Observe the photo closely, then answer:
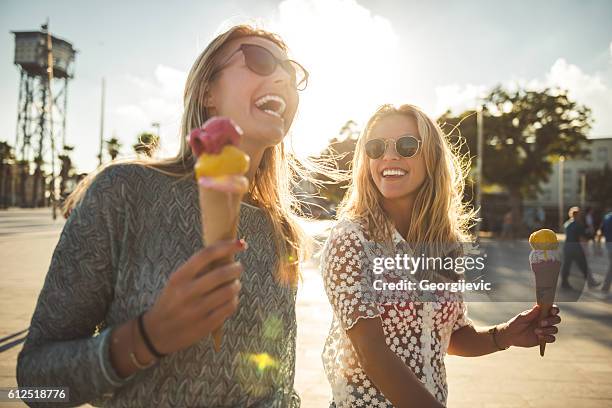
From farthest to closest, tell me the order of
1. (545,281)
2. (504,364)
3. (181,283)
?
(504,364), (545,281), (181,283)

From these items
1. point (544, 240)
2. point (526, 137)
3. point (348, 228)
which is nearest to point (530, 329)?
point (544, 240)

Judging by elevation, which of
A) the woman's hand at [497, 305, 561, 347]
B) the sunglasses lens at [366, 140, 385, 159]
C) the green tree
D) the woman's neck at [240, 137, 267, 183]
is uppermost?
the green tree

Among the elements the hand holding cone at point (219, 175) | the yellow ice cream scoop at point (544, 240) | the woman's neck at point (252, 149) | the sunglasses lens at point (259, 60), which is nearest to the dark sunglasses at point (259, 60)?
the sunglasses lens at point (259, 60)

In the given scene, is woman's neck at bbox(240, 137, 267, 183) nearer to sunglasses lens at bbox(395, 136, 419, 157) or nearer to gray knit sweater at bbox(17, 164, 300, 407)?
gray knit sweater at bbox(17, 164, 300, 407)

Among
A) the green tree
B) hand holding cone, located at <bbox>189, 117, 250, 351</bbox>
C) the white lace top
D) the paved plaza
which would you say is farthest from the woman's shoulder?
the green tree

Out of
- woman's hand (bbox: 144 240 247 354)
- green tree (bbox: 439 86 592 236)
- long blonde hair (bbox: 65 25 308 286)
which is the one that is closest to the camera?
woman's hand (bbox: 144 240 247 354)

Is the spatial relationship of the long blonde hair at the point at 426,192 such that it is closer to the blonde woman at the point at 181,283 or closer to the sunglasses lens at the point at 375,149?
the sunglasses lens at the point at 375,149

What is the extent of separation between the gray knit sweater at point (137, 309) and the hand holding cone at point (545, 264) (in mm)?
1012

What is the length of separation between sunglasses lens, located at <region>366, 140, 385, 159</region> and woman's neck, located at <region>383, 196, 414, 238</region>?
0.70 feet

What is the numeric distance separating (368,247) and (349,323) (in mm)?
318

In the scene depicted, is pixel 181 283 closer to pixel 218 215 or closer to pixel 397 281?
pixel 218 215

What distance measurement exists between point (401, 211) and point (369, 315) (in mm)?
660

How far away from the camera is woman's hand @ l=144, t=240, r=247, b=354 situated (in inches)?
36.8

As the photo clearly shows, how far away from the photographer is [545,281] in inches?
71.9
